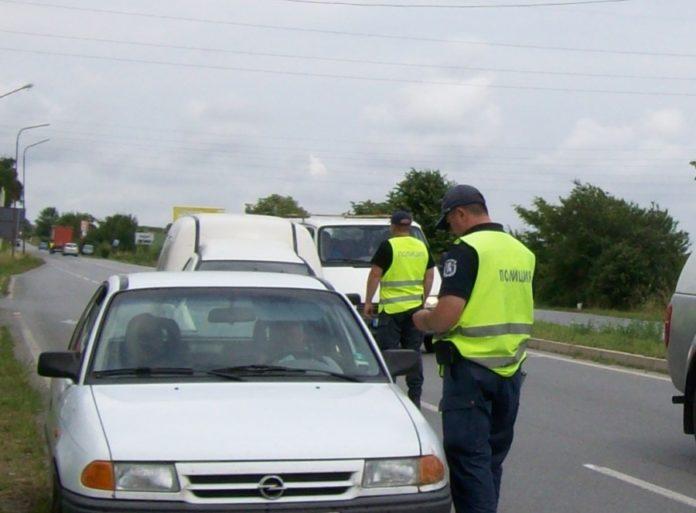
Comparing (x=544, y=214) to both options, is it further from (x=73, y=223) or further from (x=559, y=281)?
(x=73, y=223)

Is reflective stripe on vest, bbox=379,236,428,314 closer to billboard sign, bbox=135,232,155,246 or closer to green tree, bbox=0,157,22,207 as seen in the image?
green tree, bbox=0,157,22,207

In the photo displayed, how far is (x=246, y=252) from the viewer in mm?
14039

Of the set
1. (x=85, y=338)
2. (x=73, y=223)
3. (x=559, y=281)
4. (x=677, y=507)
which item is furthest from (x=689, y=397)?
(x=73, y=223)

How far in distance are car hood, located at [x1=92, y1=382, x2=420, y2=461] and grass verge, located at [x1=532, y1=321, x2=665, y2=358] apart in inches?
469

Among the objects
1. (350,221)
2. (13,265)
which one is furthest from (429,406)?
(13,265)

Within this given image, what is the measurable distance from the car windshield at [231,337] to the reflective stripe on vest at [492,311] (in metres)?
0.59

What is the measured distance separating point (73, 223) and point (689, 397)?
7349 inches

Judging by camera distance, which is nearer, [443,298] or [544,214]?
[443,298]

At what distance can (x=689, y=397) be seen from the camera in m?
9.52

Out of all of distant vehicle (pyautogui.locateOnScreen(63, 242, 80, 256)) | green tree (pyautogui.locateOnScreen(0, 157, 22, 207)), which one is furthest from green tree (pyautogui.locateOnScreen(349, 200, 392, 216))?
distant vehicle (pyautogui.locateOnScreen(63, 242, 80, 256))

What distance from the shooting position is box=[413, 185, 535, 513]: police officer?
19.7 feet

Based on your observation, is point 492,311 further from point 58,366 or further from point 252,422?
point 58,366

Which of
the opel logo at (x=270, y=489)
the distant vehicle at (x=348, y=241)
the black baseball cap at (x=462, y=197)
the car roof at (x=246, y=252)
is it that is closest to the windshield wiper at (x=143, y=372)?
the opel logo at (x=270, y=489)

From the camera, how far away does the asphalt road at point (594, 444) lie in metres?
8.25
